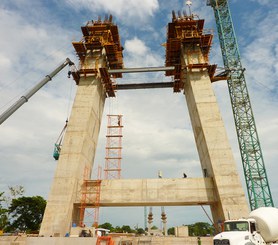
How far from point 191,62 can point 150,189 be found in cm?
1894

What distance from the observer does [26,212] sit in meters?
68.5

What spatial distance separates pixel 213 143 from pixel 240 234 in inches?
719

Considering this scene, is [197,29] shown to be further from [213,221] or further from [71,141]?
[213,221]

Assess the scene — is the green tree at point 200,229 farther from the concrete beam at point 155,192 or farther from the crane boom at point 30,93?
the crane boom at point 30,93

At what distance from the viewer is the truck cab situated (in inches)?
548

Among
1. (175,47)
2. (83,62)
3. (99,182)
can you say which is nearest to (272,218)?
(99,182)

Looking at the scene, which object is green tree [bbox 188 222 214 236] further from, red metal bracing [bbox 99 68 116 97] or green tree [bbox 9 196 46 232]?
red metal bracing [bbox 99 68 116 97]

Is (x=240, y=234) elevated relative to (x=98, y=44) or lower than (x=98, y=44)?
lower

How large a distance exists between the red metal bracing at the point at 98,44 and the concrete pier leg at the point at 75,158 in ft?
4.96

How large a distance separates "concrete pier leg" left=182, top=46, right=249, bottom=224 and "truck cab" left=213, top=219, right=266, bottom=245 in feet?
43.7

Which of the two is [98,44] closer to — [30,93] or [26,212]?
[30,93]

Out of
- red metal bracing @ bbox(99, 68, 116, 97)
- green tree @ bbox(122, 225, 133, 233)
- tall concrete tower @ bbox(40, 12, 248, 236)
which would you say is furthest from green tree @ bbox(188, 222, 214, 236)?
tall concrete tower @ bbox(40, 12, 248, 236)

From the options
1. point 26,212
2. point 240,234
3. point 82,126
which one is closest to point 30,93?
point 82,126

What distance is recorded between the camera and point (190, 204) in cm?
3216
